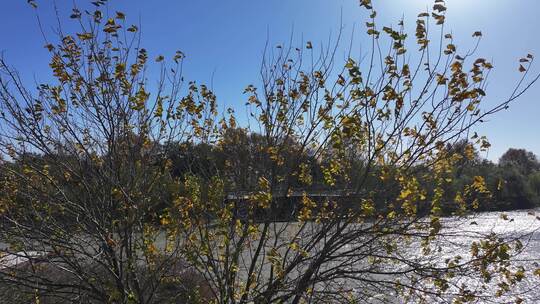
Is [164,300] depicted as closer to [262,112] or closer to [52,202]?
[52,202]

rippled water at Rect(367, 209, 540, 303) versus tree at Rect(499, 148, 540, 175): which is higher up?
tree at Rect(499, 148, 540, 175)

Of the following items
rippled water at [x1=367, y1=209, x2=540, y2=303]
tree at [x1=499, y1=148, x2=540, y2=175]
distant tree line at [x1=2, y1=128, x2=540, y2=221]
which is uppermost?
tree at [x1=499, y1=148, x2=540, y2=175]

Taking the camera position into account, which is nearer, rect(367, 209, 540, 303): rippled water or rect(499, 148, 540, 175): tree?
rect(367, 209, 540, 303): rippled water

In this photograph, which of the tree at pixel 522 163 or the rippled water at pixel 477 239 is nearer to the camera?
the rippled water at pixel 477 239

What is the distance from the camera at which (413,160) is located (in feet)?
12.8

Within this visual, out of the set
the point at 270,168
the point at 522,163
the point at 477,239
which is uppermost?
→ the point at 522,163

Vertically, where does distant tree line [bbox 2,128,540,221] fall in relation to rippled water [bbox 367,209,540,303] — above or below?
above

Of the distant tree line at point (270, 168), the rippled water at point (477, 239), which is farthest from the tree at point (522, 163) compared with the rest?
the distant tree line at point (270, 168)

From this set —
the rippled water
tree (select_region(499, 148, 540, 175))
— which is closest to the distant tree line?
the rippled water

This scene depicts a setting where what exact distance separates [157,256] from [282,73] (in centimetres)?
192

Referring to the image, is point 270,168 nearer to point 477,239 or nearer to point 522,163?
point 477,239

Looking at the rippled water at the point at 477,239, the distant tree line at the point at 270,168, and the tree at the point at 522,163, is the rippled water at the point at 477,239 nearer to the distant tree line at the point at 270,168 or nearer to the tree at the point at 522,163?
the distant tree line at the point at 270,168

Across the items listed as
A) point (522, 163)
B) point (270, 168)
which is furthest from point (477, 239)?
point (522, 163)

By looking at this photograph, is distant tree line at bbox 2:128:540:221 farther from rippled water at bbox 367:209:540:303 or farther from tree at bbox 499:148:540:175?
tree at bbox 499:148:540:175
